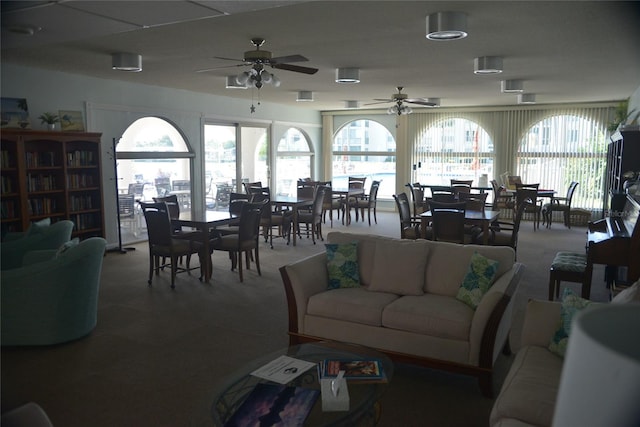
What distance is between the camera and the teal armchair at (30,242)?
4.13 metres

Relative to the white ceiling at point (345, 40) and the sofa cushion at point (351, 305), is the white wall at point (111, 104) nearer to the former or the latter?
the white ceiling at point (345, 40)

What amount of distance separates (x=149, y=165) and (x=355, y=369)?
6862 mm

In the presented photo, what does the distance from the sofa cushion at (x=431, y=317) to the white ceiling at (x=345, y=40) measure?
2.08 metres

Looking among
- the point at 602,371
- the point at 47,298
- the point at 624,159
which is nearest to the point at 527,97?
the point at 624,159

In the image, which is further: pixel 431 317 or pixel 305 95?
pixel 305 95

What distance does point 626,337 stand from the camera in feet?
1.49

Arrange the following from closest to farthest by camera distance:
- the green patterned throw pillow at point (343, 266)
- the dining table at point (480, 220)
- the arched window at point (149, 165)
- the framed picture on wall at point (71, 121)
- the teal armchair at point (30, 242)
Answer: the green patterned throw pillow at point (343, 266) < the teal armchair at point (30, 242) < the dining table at point (480, 220) < the framed picture on wall at point (71, 121) < the arched window at point (149, 165)

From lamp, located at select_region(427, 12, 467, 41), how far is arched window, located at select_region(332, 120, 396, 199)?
895 centimetres

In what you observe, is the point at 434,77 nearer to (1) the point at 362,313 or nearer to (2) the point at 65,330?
(1) the point at 362,313

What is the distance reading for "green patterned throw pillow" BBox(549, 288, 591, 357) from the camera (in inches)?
99.8

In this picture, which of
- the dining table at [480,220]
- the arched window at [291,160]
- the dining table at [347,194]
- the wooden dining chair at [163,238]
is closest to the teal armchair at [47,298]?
the wooden dining chair at [163,238]

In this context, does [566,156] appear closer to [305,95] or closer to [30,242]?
[305,95]

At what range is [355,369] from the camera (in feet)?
8.66

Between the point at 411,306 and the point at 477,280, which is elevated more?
the point at 477,280
